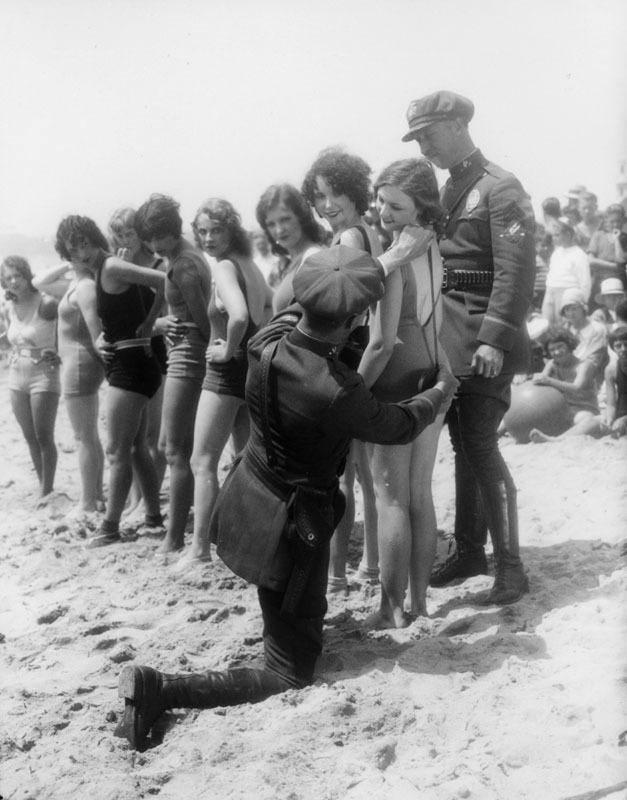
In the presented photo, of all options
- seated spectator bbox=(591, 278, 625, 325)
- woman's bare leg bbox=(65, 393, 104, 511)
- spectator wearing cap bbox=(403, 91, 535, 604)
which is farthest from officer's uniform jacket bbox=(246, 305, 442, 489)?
seated spectator bbox=(591, 278, 625, 325)

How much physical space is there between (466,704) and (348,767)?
548 mm

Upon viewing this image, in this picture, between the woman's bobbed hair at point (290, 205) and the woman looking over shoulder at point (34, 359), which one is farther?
the woman looking over shoulder at point (34, 359)

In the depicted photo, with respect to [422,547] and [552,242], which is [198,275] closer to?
[422,547]

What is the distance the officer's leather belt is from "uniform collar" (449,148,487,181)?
422 millimetres

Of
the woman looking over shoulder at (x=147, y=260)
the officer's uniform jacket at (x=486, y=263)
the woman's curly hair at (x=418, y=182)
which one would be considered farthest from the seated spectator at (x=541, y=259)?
the woman's curly hair at (x=418, y=182)

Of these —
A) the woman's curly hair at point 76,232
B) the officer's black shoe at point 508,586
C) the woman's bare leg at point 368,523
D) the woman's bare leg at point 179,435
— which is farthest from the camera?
the woman's curly hair at point 76,232

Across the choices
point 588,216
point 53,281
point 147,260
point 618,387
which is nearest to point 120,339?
point 147,260

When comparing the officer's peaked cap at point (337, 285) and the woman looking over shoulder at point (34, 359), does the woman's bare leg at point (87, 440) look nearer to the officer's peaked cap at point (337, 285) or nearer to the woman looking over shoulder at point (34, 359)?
the woman looking over shoulder at point (34, 359)

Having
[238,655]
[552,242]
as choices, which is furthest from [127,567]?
[552,242]

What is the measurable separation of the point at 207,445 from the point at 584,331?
4809 millimetres

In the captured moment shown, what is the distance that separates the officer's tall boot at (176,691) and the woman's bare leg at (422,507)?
869 millimetres

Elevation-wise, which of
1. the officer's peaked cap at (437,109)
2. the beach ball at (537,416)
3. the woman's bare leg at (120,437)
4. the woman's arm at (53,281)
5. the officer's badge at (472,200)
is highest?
the officer's peaked cap at (437,109)

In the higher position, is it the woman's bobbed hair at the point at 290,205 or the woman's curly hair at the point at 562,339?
the woman's bobbed hair at the point at 290,205

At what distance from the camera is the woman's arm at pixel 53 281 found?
7.84 m
